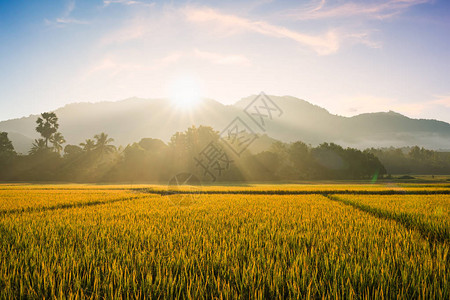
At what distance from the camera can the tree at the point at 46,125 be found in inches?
2423

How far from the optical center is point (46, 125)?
6241 cm

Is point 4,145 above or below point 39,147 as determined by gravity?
above

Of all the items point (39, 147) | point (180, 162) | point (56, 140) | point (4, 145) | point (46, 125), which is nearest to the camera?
point (180, 162)

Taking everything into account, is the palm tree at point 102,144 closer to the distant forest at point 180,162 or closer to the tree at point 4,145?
the distant forest at point 180,162

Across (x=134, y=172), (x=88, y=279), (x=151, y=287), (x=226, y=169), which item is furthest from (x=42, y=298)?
(x=134, y=172)

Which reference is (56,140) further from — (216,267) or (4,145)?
(216,267)

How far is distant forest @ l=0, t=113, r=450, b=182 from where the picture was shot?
52.9 metres

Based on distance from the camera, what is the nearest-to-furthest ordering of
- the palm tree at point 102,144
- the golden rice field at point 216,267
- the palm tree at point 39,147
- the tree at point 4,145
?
the golden rice field at point 216,267 < the palm tree at point 39,147 < the tree at point 4,145 < the palm tree at point 102,144

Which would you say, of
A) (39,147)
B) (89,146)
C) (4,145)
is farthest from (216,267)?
(4,145)

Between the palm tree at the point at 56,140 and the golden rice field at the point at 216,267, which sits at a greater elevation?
the palm tree at the point at 56,140

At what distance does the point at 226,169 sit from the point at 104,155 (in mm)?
35202

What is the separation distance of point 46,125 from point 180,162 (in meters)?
39.1

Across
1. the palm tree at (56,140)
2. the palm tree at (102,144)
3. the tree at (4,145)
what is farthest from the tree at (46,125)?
the palm tree at (102,144)

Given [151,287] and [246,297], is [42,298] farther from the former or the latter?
[246,297]
